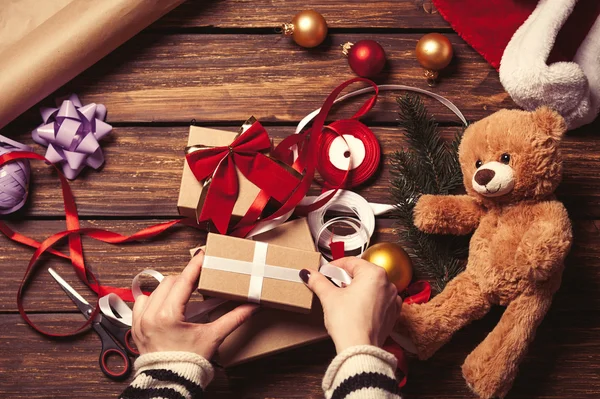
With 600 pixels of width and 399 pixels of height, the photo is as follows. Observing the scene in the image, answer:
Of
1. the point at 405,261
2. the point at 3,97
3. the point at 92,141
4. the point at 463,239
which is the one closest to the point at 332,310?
the point at 405,261

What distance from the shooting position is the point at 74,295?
1.00m

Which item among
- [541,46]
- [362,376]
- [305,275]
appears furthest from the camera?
[541,46]

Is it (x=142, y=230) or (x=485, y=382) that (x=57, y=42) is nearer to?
(x=142, y=230)

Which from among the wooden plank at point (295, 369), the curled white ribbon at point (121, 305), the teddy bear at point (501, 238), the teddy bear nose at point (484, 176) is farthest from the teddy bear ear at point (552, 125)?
the curled white ribbon at point (121, 305)

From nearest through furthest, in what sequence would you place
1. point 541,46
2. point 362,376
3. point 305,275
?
point 362,376 < point 305,275 < point 541,46

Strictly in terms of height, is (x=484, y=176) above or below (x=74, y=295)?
above

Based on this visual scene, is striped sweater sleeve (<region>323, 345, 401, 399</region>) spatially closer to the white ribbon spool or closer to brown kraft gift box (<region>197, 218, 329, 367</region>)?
brown kraft gift box (<region>197, 218, 329, 367</region>)

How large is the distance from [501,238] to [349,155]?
311 mm

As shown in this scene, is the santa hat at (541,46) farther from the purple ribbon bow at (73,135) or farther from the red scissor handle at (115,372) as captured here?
the red scissor handle at (115,372)

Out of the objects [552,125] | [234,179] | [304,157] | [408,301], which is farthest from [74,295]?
[552,125]

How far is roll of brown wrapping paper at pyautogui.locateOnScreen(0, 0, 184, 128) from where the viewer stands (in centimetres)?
101

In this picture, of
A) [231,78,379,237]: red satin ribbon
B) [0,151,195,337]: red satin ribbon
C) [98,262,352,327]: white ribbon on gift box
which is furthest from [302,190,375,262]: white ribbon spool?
[0,151,195,337]: red satin ribbon

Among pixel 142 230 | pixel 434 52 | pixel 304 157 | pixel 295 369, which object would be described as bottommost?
pixel 295 369

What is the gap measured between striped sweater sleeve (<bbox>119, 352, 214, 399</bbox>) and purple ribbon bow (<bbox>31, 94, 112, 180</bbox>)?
0.41 m
